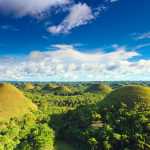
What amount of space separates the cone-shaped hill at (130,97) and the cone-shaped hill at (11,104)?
2389cm

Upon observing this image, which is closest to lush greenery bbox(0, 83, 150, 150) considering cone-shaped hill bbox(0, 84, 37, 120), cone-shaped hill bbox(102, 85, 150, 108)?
cone-shaped hill bbox(102, 85, 150, 108)

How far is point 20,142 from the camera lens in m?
42.0

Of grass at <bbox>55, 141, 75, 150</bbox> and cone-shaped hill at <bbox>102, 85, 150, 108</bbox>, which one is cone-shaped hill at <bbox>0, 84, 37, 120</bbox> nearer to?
grass at <bbox>55, 141, 75, 150</bbox>

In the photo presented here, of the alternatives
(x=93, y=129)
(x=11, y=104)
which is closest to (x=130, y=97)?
(x=93, y=129)

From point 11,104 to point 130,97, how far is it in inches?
1362

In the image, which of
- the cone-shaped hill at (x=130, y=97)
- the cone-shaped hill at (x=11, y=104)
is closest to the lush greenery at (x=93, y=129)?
the cone-shaped hill at (x=130, y=97)

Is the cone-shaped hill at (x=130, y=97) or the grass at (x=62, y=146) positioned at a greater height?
the cone-shaped hill at (x=130, y=97)

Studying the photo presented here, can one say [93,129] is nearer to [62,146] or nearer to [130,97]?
[62,146]

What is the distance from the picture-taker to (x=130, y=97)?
208 feet

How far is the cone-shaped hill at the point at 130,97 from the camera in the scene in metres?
60.0

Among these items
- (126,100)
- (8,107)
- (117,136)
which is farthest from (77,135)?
(8,107)

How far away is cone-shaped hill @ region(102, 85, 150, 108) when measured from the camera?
6003 cm

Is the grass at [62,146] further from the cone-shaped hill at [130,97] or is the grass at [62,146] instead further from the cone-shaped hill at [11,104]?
the cone-shaped hill at [11,104]

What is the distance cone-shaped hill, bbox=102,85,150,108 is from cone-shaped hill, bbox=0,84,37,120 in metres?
23.9
